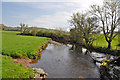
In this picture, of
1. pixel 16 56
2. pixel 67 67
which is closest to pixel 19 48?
pixel 16 56

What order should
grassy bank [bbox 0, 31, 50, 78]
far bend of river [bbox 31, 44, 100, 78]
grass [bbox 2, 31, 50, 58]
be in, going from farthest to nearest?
grass [bbox 2, 31, 50, 58] < far bend of river [bbox 31, 44, 100, 78] < grassy bank [bbox 0, 31, 50, 78]

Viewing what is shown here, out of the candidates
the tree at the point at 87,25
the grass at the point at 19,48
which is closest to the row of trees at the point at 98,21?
the tree at the point at 87,25

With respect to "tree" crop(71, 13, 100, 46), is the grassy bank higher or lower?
lower

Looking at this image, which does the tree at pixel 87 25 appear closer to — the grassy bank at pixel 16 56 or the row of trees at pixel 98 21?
the row of trees at pixel 98 21

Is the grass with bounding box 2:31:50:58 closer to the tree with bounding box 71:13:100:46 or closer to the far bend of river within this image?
the far bend of river

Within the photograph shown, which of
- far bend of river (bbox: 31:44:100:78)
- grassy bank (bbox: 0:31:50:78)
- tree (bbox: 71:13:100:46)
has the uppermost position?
tree (bbox: 71:13:100:46)

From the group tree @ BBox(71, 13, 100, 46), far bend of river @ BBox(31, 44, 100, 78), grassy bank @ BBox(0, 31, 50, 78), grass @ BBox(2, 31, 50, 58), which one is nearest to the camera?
grassy bank @ BBox(0, 31, 50, 78)

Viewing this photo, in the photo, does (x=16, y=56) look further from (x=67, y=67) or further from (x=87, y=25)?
(x=87, y=25)

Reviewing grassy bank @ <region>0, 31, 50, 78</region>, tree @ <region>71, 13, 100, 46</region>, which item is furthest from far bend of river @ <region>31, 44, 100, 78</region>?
tree @ <region>71, 13, 100, 46</region>

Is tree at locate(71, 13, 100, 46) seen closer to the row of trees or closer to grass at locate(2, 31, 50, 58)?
the row of trees

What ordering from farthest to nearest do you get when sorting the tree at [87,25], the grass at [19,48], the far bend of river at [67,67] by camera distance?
the tree at [87,25] → the grass at [19,48] → the far bend of river at [67,67]

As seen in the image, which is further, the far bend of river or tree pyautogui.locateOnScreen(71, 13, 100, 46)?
tree pyautogui.locateOnScreen(71, 13, 100, 46)

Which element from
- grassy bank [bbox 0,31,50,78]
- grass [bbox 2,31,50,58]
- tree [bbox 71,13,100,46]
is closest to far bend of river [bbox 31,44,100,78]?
grassy bank [bbox 0,31,50,78]

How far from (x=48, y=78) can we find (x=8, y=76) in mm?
4080
